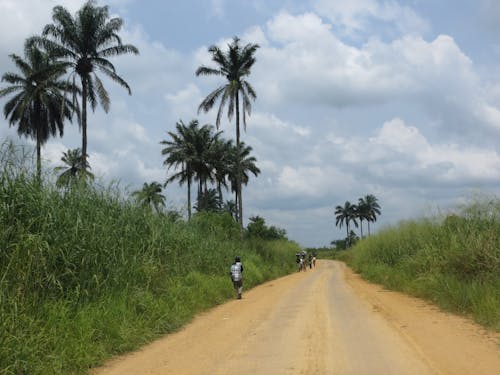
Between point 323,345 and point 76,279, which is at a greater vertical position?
point 76,279

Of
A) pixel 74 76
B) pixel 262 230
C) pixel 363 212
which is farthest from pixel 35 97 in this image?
pixel 363 212

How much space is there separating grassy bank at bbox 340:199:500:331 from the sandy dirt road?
0.68 m

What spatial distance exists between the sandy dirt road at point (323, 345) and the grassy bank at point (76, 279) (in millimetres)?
637

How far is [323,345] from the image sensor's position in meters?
8.38

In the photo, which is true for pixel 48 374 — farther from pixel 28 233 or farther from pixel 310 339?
pixel 310 339

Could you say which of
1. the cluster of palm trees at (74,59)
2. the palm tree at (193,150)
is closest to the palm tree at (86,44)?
the cluster of palm trees at (74,59)

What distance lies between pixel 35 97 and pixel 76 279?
32670 mm

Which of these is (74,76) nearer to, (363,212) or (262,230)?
(262,230)

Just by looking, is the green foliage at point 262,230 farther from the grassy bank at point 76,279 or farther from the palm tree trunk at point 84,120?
the grassy bank at point 76,279

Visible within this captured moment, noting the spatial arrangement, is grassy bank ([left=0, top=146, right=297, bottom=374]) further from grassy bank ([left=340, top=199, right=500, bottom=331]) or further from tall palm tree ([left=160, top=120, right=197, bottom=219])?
tall palm tree ([left=160, top=120, right=197, bottom=219])

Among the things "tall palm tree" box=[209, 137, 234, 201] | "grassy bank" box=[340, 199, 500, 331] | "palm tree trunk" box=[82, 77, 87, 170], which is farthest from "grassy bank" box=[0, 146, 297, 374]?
"tall palm tree" box=[209, 137, 234, 201]

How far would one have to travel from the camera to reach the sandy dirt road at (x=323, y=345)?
700cm

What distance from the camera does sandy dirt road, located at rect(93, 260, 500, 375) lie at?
7.00 meters

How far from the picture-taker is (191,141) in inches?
1988
